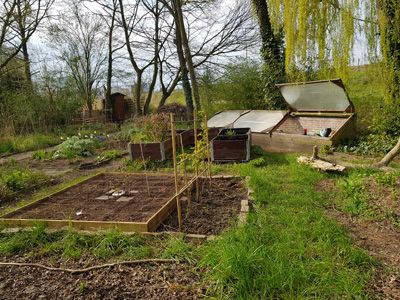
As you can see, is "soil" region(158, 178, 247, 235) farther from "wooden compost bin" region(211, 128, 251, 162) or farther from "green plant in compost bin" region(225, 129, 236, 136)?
"green plant in compost bin" region(225, 129, 236, 136)

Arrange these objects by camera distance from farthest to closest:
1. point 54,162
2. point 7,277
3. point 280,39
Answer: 1. point 280,39
2. point 54,162
3. point 7,277

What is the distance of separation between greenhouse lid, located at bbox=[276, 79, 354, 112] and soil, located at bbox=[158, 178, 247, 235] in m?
4.15

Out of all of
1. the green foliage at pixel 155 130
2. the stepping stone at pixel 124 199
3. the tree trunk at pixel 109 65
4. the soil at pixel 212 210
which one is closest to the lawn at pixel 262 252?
the soil at pixel 212 210

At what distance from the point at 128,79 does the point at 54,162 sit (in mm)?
15601

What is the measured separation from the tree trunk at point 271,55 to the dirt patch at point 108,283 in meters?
8.43

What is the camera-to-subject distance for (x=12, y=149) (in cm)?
1023

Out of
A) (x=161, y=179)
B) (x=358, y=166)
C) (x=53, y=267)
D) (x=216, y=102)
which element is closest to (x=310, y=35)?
(x=358, y=166)

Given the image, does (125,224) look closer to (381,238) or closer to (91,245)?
(91,245)

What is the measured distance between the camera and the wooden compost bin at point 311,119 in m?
7.18

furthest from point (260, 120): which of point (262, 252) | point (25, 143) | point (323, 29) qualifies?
point (25, 143)

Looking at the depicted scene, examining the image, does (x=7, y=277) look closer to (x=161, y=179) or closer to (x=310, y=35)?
(x=161, y=179)

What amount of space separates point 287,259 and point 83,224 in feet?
7.61

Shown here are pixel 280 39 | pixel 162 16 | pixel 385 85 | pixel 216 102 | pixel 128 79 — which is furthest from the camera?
pixel 128 79

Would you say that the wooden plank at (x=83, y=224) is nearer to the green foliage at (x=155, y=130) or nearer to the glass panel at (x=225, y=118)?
the green foliage at (x=155, y=130)
